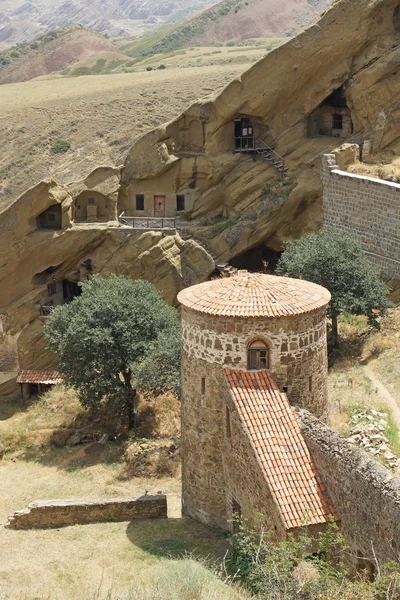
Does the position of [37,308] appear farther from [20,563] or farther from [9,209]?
[20,563]

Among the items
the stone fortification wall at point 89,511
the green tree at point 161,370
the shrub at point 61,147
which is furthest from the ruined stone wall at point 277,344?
the shrub at point 61,147

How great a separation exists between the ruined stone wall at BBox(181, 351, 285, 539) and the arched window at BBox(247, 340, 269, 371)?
689 millimetres

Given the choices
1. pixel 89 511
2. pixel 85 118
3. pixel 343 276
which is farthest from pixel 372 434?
pixel 85 118

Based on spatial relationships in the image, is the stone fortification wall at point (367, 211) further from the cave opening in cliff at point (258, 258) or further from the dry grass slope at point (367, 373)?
the cave opening in cliff at point (258, 258)

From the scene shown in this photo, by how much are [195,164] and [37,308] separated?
33.1 feet

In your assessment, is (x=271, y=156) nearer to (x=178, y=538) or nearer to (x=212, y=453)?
(x=212, y=453)

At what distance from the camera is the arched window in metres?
17.4

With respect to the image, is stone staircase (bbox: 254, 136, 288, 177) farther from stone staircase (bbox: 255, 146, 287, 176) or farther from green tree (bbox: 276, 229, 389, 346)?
green tree (bbox: 276, 229, 389, 346)


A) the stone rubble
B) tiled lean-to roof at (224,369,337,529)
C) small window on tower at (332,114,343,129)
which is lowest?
the stone rubble

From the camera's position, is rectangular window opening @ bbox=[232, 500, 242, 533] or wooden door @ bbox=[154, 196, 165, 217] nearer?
rectangular window opening @ bbox=[232, 500, 242, 533]

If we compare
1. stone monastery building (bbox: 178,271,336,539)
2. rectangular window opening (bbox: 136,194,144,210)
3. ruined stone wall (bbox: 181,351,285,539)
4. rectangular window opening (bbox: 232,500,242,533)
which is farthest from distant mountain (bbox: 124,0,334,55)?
rectangular window opening (bbox: 232,500,242,533)

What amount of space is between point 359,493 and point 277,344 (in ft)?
13.7

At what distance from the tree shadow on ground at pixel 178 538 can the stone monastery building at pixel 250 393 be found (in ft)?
1.16

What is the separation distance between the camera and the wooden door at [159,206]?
3859 centimetres
